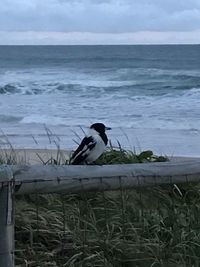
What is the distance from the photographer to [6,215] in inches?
111

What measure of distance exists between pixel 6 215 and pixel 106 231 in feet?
3.72

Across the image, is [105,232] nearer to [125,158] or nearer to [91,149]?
[91,149]

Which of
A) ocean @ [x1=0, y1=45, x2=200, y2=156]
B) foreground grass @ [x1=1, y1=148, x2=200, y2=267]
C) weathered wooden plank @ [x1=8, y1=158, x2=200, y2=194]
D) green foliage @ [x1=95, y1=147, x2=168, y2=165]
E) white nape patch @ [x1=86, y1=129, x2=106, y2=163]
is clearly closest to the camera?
weathered wooden plank @ [x1=8, y1=158, x2=200, y2=194]

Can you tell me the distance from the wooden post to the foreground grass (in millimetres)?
626

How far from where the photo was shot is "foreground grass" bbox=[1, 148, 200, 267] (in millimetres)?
3586

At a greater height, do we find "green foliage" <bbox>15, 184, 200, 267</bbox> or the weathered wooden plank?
the weathered wooden plank

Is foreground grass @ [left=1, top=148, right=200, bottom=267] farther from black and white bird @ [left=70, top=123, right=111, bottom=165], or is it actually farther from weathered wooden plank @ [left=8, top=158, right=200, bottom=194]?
weathered wooden plank @ [left=8, top=158, right=200, bottom=194]

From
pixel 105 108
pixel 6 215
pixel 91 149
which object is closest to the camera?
pixel 6 215

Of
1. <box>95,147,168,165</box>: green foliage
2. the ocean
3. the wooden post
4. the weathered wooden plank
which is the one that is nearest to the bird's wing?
<box>95,147,168,165</box>: green foliage

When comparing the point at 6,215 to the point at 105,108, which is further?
the point at 105,108

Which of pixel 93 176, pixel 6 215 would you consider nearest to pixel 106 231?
pixel 93 176

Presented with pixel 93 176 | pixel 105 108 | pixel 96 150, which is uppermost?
pixel 105 108

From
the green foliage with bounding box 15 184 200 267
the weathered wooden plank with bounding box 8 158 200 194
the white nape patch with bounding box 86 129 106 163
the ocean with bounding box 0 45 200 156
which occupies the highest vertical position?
the ocean with bounding box 0 45 200 156

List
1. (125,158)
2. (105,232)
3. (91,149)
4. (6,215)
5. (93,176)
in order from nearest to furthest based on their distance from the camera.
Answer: (6,215)
(93,176)
(105,232)
(91,149)
(125,158)
